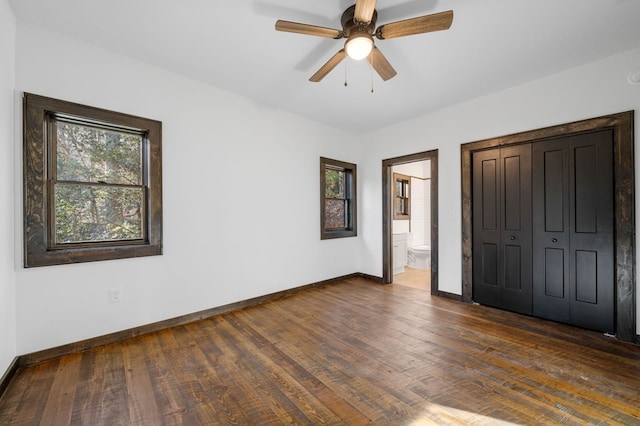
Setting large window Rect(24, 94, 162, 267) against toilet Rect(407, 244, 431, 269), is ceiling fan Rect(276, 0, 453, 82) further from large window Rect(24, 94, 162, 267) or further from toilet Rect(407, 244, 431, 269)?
toilet Rect(407, 244, 431, 269)

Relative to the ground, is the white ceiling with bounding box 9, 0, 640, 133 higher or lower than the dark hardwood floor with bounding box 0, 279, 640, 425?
higher

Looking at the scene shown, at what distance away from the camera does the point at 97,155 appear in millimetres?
2545

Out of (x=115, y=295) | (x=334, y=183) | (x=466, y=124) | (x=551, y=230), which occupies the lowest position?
(x=115, y=295)

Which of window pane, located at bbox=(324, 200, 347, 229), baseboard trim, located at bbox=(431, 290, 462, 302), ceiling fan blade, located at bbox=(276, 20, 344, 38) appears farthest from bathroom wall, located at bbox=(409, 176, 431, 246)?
ceiling fan blade, located at bbox=(276, 20, 344, 38)

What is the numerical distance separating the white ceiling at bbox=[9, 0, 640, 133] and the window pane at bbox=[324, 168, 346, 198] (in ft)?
5.54

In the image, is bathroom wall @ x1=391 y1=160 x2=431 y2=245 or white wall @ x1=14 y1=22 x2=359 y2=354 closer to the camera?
white wall @ x1=14 y1=22 x2=359 y2=354

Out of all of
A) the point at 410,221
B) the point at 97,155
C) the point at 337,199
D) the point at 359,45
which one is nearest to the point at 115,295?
the point at 97,155

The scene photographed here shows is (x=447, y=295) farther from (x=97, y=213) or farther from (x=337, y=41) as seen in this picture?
(x=97, y=213)

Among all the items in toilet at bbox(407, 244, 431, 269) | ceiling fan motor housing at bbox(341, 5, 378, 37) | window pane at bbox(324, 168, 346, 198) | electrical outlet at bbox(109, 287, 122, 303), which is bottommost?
toilet at bbox(407, 244, 431, 269)

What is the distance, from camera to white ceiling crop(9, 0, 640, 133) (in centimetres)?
201

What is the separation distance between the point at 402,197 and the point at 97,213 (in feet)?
17.9

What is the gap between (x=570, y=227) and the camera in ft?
9.53

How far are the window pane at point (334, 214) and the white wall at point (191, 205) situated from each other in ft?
1.09

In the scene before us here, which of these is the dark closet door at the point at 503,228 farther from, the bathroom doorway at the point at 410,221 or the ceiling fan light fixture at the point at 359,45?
the ceiling fan light fixture at the point at 359,45
